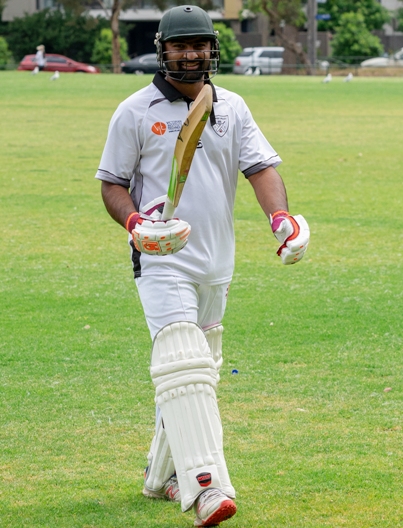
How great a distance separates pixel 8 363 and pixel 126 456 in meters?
1.98

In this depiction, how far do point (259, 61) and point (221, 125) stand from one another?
2330 inches

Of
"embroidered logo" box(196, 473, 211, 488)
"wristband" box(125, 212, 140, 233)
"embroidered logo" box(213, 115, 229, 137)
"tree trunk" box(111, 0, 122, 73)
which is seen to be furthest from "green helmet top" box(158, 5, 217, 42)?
"tree trunk" box(111, 0, 122, 73)

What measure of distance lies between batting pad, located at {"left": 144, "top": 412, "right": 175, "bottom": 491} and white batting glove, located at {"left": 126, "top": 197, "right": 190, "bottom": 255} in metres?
0.85

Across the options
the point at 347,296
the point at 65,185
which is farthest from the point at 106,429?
the point at 65,185

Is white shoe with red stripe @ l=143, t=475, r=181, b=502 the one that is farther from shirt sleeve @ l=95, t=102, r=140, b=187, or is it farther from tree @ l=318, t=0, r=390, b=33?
tree @ l=318, t=0, r=390, b=33

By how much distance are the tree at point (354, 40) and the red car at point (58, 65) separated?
16.9 metres

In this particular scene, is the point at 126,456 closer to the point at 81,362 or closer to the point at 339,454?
the point at 339,454

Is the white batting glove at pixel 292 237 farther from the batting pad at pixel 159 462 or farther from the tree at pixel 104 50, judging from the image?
the tree at pixel 104 50

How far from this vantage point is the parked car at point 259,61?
60.6 meters

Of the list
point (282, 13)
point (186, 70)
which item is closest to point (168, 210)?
point (186, 70)

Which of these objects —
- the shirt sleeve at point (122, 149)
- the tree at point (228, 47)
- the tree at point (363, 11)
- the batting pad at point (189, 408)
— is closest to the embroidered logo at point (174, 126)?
the shirt sleeve at point (122, 149)

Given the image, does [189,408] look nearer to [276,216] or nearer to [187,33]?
[276,216]

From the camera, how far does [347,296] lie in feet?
29.1

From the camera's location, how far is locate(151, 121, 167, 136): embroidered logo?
4379 millimetres
